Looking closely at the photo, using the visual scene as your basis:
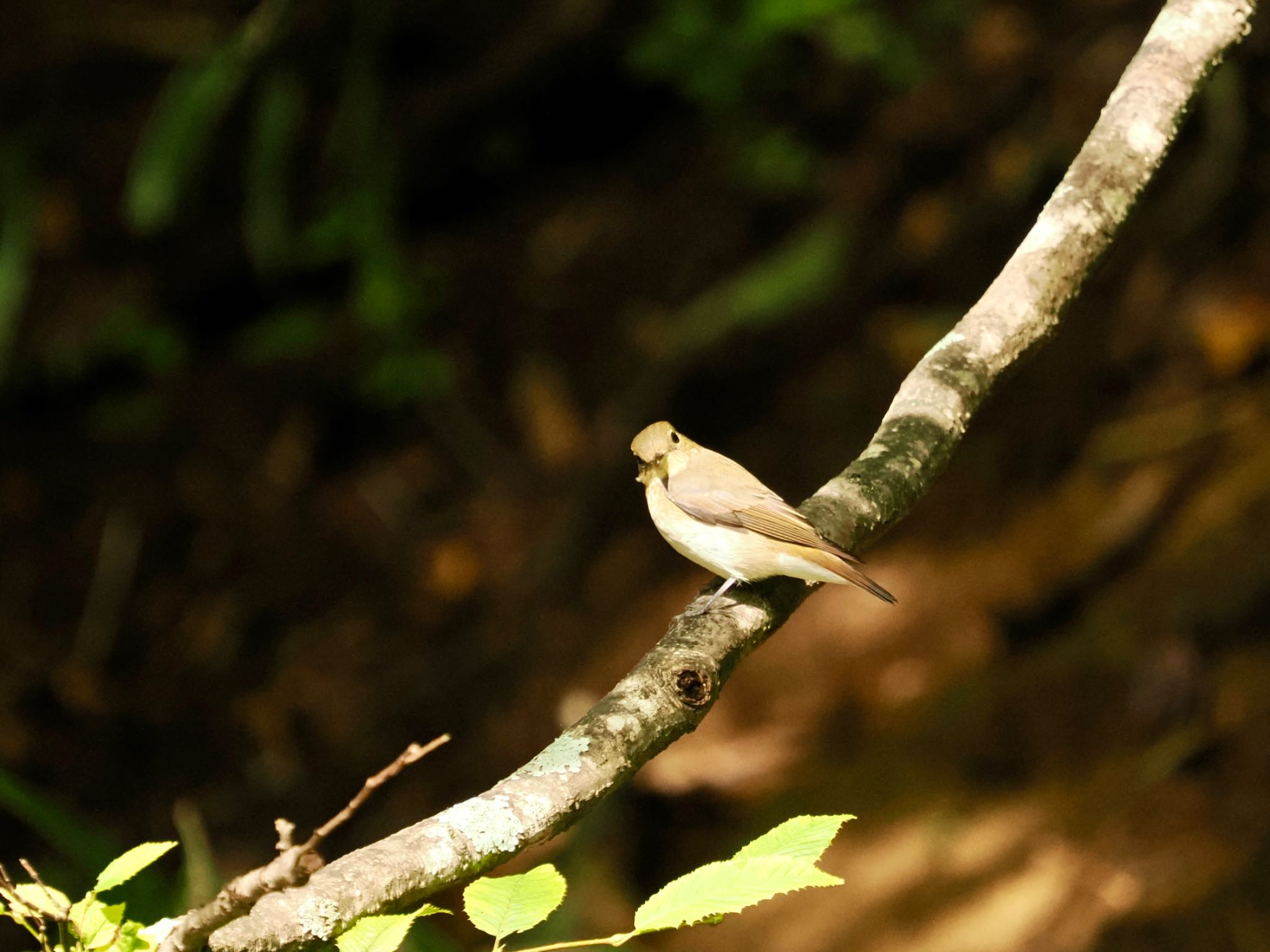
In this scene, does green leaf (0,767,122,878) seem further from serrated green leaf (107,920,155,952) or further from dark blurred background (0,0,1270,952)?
serrated green leaf (107,920,155,952)

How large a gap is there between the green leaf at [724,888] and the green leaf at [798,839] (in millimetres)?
26

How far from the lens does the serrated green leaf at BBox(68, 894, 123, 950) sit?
4.15 feet

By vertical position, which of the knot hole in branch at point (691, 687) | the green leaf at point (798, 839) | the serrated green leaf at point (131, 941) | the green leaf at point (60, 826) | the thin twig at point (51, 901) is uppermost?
the green leaf at point (60, 826)

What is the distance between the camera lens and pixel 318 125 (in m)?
7.70

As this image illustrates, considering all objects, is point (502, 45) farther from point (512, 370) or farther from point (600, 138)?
point (512, 370)

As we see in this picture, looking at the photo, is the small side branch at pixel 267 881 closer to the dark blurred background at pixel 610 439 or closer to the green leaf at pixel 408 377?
the dark blurred background at pixel 610 439

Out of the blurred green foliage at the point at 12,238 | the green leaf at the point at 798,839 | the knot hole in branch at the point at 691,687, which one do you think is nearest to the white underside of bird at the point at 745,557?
the knot hole in branch at the point at 691,687

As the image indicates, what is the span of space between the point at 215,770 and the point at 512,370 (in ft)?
9.87

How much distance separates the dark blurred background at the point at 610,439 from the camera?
13.0 feet

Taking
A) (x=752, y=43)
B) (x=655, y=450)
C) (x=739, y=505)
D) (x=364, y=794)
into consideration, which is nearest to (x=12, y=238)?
(x=752, y=43)

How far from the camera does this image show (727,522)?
8.38 feet

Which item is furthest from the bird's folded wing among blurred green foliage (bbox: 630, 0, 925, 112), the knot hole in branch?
blurred green foliage (bbox: 630, 0, 925, 112)

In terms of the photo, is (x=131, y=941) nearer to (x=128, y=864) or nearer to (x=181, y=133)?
(x=128, y=864)

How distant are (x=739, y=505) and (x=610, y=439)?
3.75 metres
